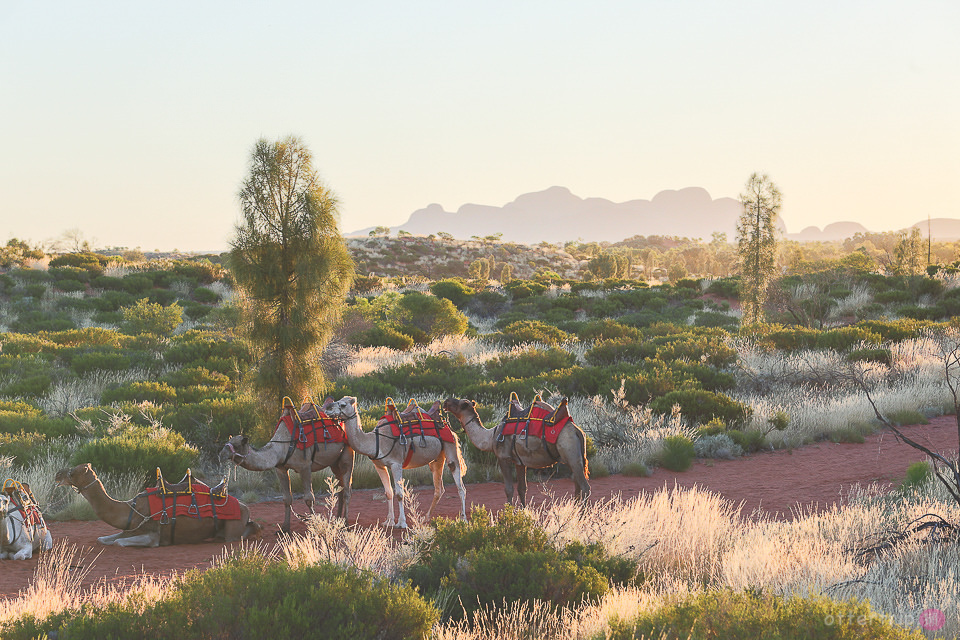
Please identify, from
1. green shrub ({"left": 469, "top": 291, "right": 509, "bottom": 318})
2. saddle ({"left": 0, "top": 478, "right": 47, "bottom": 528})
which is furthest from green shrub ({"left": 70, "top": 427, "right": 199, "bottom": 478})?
green shrub ({"left": 469, "top": 291, "right": 509, "bottom": 318})

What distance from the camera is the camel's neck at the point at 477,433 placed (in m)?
6.67

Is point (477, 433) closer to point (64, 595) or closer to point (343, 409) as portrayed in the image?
point (343, 409)

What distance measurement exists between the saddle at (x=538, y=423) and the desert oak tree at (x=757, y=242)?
14921 mm

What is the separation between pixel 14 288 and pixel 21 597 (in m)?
27.8

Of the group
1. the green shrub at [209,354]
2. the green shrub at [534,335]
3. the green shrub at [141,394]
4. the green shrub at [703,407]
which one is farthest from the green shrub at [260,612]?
the green shrub at [534,335]

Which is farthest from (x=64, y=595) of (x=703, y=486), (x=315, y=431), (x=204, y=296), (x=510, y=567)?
(x=204, y=296)

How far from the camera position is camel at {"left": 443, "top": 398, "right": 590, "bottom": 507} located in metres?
6.33

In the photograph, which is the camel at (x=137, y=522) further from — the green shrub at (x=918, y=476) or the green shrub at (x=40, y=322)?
the green shrub at (x=40, y=322)

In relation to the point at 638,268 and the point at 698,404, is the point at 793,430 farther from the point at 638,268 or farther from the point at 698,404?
the point at 638,268

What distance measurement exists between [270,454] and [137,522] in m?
1.37

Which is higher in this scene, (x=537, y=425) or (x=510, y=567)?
(x=537, y=425)

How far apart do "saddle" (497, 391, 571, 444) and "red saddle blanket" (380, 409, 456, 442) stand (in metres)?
0.60

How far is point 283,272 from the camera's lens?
8.77m

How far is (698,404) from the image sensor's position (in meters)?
11.4
